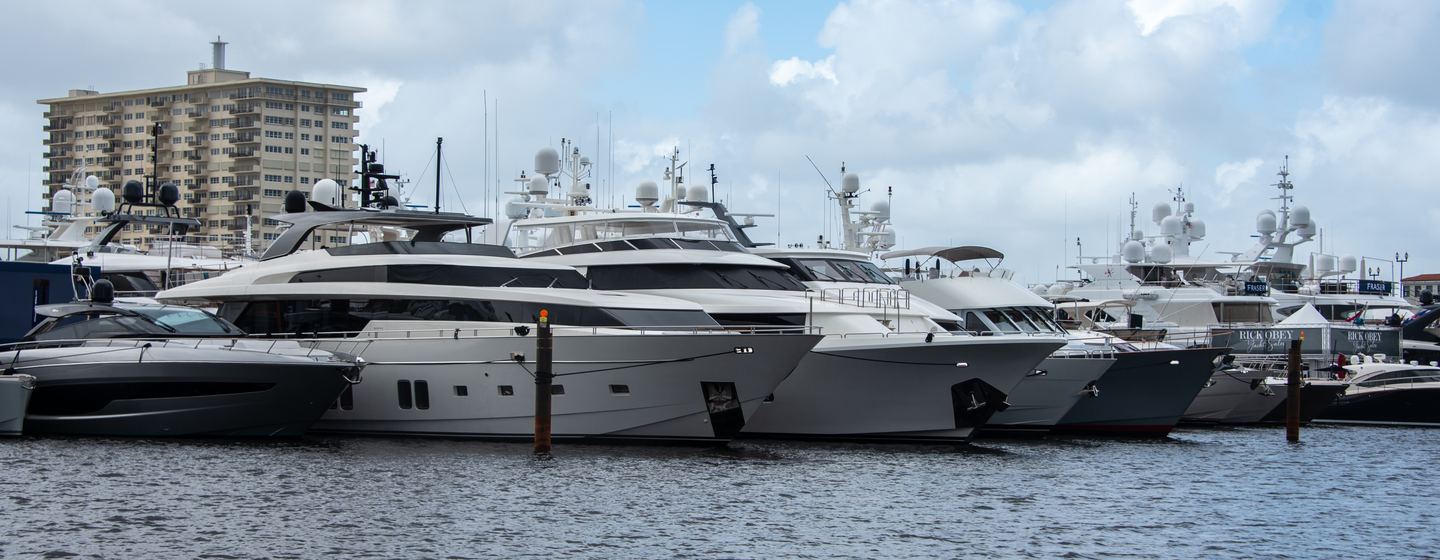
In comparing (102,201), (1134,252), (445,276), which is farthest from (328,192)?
(1134,252)

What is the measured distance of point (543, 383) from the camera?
25.1m

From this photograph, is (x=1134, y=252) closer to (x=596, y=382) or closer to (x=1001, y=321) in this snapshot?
(x=1001, y=321)

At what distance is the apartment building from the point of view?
366 feet

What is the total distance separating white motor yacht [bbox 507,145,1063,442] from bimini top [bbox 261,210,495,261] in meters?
2.69

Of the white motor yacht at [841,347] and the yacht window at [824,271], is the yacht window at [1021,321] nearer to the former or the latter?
the white motor yacht at [841,347]

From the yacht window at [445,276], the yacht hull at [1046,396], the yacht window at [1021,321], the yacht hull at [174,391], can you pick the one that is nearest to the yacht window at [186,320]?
the yacht window at [445,276]

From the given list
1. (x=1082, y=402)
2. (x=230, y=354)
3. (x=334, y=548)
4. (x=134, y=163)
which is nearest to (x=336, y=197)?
(x=230, y=354)

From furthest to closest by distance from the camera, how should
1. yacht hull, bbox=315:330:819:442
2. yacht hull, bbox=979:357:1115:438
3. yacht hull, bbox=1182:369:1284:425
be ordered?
yacht hull, bbox=1182:369:1284:425, yacht hull, bbox=979:357:1115:438, yacht hull, bbox=315:330:819:442

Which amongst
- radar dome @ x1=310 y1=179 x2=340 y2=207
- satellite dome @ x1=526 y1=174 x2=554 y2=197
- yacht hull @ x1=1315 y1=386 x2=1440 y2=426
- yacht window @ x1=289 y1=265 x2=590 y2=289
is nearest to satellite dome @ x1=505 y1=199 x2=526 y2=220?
satellite dome @ x1=526 y1=174 x2=554 y2=197

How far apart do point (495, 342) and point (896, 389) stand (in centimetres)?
744

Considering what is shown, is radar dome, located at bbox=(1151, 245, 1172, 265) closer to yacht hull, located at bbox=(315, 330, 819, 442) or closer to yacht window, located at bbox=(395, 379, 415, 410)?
yacht hull, located at bbox=(315, 330, 819, 442)

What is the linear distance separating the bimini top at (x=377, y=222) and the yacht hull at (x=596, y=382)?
175 inches

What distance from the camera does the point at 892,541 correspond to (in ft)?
63.9

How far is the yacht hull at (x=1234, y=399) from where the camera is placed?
1543 inches
